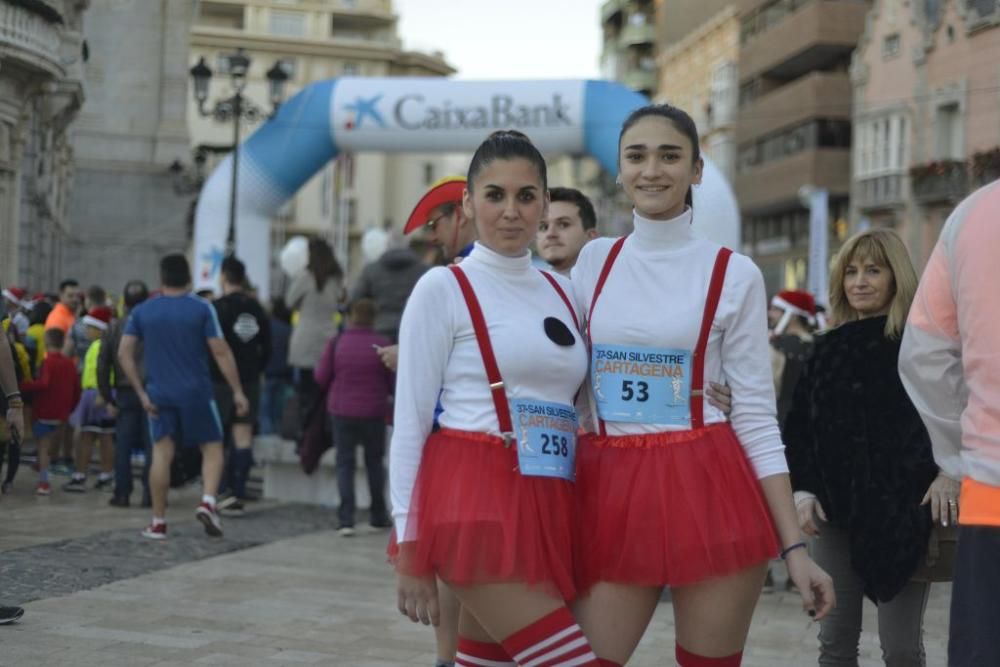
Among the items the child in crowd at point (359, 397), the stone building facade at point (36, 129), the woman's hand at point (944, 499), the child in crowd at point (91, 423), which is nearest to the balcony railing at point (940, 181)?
the stone building facade at point (36, 129)

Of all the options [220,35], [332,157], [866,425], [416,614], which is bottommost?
[416,614]

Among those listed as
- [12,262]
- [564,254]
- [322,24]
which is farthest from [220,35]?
[564,254]

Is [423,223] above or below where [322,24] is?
below

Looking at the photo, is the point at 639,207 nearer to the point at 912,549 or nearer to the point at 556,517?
the point at 556,517

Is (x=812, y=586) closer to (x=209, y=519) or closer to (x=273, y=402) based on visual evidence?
(x=209, y=519)

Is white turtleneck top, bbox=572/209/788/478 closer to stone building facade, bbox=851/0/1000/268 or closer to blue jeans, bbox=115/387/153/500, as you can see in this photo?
blue jeans, bbox=115/387/153/500

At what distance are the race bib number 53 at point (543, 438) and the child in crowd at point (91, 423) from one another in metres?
11.2

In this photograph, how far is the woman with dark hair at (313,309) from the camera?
14.7 metres

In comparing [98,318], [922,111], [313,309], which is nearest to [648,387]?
[313,309]

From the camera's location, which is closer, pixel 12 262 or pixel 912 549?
pixel 912 549

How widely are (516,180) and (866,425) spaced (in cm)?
190

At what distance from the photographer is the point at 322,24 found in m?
86.2

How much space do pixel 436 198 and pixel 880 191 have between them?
133 ft

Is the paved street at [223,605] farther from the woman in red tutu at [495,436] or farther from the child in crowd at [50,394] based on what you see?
the woman in red tutu at [495,436]
